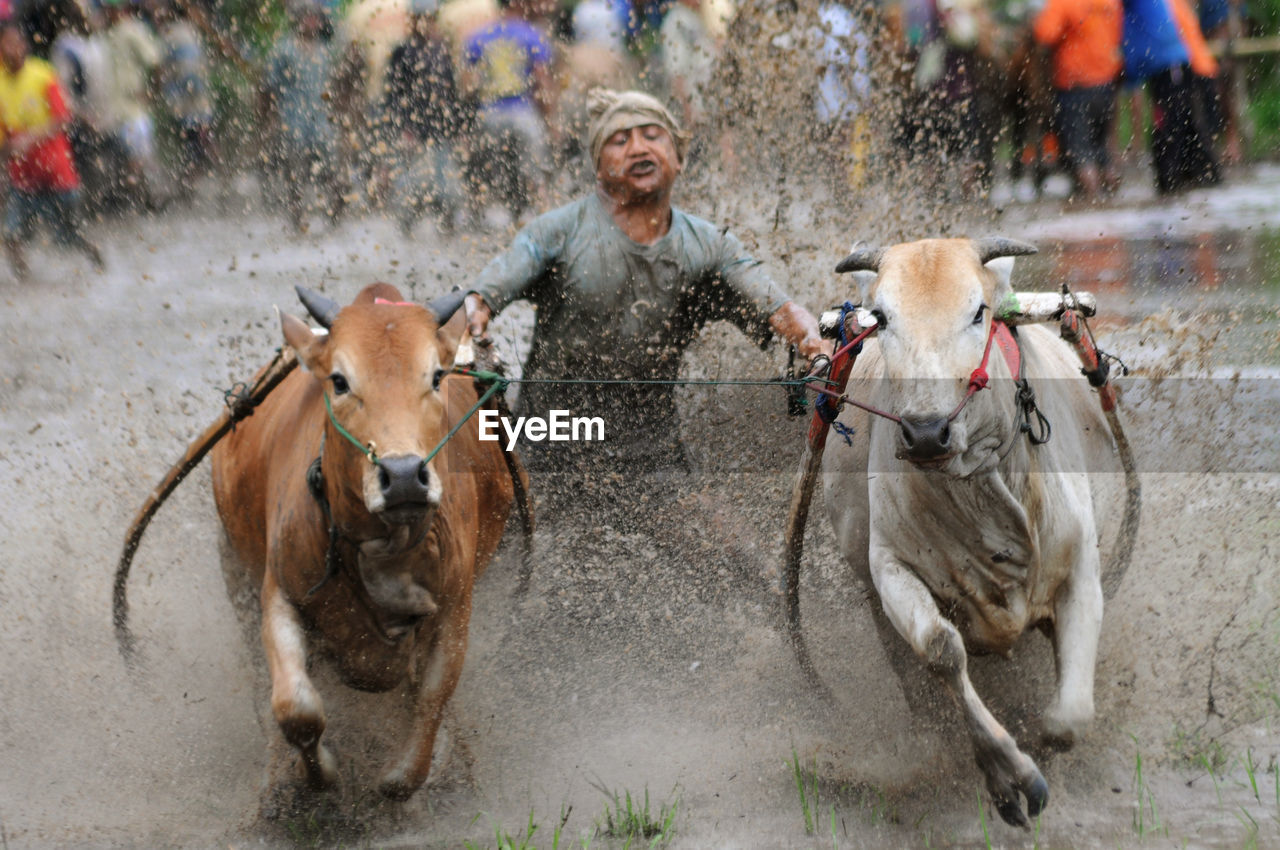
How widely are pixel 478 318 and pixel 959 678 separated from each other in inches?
83.9

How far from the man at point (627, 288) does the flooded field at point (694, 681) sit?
0.26 meters

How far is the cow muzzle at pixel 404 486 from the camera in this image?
386 centimetres

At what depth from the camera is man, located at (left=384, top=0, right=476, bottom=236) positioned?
29.4 feet

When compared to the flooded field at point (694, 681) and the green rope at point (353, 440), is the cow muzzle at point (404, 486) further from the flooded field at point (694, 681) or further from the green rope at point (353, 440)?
the flooded field at point (694, 681)

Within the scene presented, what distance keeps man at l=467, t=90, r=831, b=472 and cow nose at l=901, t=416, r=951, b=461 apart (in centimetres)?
196

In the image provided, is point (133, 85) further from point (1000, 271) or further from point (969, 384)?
point (969, 384)

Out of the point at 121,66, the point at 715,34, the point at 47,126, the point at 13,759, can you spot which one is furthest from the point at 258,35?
the point at 13,759

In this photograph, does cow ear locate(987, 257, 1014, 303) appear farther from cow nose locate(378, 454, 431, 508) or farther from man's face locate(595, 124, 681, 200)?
man's face locate(595, 124, 681, 200)

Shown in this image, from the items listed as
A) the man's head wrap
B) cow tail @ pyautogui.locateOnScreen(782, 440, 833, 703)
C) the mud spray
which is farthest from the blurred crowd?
cow tail @ pyautogui.locateOnScreen(782, 440, 833, 703)

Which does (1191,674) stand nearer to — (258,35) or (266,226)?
(258,35)

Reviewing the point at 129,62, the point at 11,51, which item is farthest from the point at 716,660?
the point at 129,62

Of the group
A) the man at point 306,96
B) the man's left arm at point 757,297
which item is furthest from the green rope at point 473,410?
the man at point 306,96

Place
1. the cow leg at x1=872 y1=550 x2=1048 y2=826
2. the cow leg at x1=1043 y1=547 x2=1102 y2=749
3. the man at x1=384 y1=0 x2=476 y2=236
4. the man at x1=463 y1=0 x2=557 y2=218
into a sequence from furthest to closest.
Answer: the man at x1=463 y1=0 x2=557 y2=218
the man at x1=384 y1=0 x2=476 y2=236
the cow leg at x1=1043 y1=547 x2=1102 y2=749
the cow leg at x1=872 y1=550 x2=1048 y2=826

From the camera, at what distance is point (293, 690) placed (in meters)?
4.28
